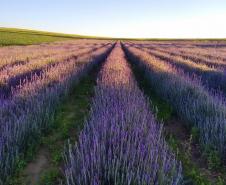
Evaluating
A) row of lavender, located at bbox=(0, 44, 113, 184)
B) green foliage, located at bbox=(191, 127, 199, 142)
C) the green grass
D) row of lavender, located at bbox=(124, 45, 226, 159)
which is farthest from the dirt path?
the green grass

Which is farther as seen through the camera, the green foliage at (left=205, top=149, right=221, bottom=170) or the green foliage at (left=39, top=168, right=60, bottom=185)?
the green foliage at (left=205, top=149, right=221, bottom=170)

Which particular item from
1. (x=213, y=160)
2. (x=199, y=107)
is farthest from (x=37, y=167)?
(x=199, y=107)

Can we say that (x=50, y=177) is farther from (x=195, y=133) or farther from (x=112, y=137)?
(x=195, y=133)

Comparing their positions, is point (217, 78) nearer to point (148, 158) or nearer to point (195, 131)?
point (195, 131)

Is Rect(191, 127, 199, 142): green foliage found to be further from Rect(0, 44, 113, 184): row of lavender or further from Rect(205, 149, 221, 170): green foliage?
Rect(0, 44, 113, 184): row of lavender

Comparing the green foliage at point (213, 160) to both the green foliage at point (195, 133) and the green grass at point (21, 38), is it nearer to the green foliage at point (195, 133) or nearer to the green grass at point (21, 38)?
the green foliage at point (195, 133)

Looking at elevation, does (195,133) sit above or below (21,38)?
above

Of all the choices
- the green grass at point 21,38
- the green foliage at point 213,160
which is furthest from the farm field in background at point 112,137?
the green grass at point 21,38

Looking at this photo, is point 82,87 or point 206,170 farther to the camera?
point 82,87

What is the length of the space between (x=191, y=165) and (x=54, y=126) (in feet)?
8.21

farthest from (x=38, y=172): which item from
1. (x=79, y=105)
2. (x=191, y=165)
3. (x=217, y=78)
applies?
(x=217, y=78)

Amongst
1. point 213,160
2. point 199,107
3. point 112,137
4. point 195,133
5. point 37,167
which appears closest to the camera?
point 112,137

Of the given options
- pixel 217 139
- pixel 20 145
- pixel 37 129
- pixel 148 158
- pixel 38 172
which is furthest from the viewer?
pixel 37 129

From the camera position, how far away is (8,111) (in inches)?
212
